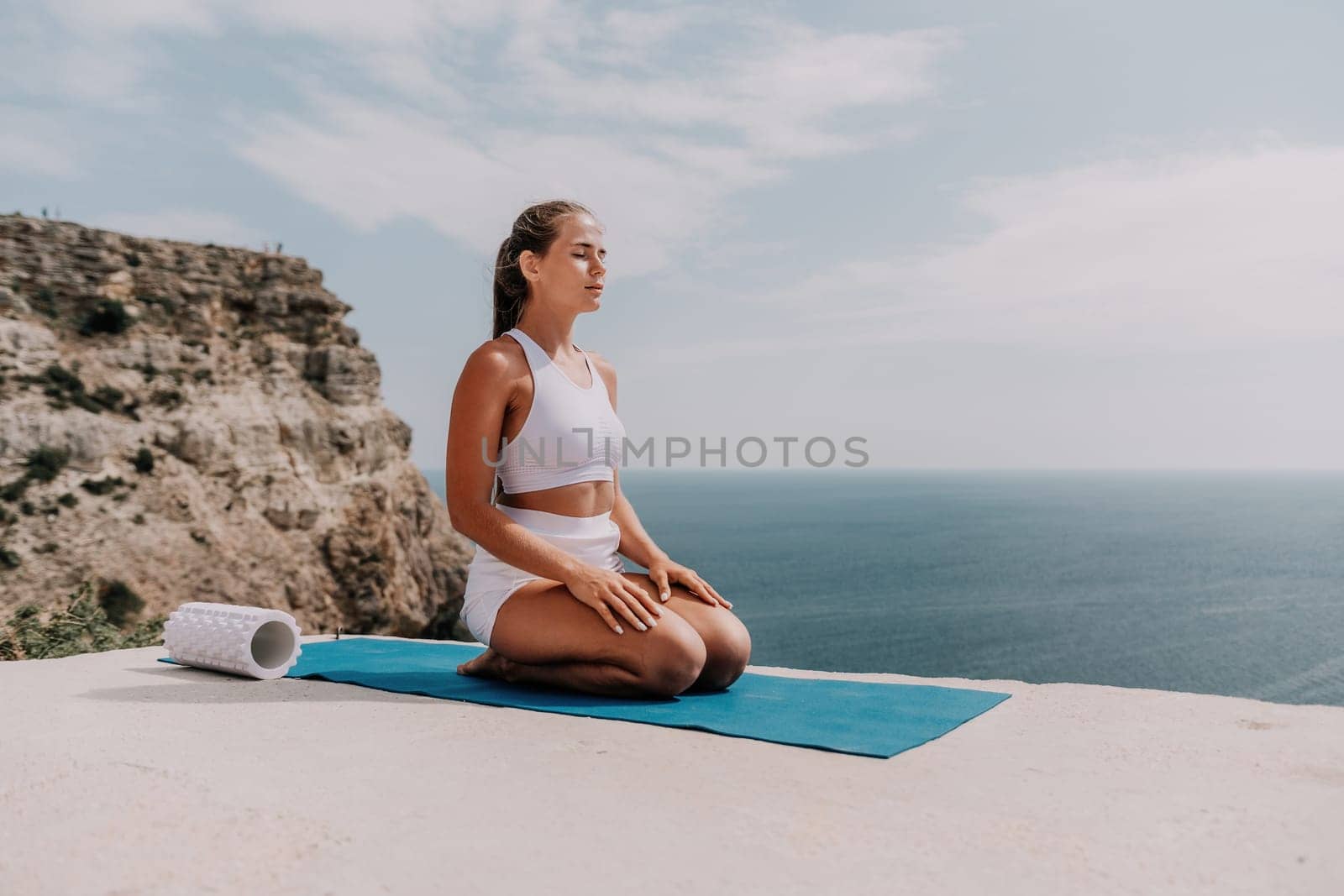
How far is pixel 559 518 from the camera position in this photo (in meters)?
3.77

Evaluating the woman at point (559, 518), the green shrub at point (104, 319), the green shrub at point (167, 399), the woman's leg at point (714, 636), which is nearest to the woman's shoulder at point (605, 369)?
the woman at point (559, 518)

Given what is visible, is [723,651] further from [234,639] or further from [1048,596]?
[1048,596]

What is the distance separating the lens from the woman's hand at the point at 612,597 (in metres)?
3.36

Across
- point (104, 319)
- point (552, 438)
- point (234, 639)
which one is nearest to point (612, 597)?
point (552, 438)

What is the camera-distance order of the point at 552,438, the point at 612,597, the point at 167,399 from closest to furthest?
the point at 612,597 < the point at 552,438 < the point at 167,399

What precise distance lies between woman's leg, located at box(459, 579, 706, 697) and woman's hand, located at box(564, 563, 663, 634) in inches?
1.8

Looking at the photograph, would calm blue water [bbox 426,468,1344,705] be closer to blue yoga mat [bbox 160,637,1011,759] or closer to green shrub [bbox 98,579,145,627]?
green shrub [bbox 98,579,145,627]

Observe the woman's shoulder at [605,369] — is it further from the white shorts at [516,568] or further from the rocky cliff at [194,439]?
the rocky cliff at [194,439]

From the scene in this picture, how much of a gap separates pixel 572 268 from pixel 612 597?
1.39 metres

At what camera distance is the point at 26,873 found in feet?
6.09

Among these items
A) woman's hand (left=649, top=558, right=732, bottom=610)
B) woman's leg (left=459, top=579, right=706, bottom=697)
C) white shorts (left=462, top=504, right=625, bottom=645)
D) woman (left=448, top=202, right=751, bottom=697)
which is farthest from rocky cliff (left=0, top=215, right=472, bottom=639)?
woman's hand (left=649, top=558, right=732, bottom=610)

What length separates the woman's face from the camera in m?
3.89

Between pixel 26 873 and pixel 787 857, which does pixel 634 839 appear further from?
pixel 26 873

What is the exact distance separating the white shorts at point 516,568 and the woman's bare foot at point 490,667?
12 cm
